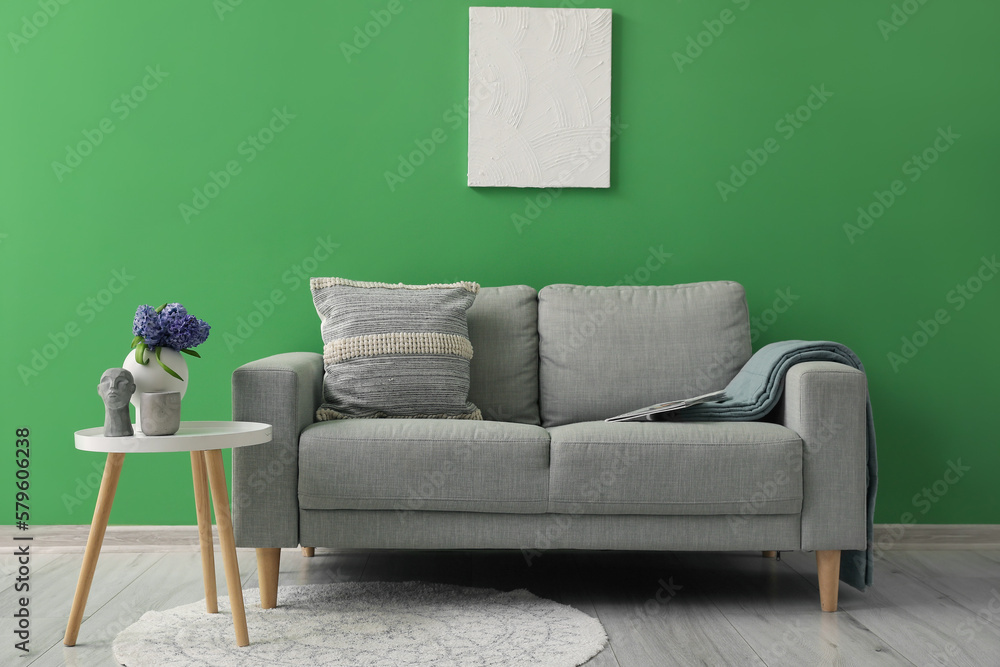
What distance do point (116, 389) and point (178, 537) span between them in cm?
118

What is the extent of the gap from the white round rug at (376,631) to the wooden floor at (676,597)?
0.27 ft

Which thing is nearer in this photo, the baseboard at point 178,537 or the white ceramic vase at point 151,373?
the white ceramic vase at point 151,373

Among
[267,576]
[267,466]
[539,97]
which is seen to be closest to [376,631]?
[267,576]

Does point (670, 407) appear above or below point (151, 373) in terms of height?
below

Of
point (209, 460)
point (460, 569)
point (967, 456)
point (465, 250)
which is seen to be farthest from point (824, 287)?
point (209, 460)

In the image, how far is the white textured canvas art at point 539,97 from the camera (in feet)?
9.61

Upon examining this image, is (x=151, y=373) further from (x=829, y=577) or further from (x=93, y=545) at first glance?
(x=829, y=577)

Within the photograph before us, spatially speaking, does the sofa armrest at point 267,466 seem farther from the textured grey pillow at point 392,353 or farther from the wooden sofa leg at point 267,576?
the textured grey pillow at point 392,353

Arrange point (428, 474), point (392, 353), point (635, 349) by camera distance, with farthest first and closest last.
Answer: point (635, 349) < point (392, 353) < point (428, 474)

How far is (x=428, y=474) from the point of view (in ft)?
Result: 7.07

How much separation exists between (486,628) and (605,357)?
100 cm

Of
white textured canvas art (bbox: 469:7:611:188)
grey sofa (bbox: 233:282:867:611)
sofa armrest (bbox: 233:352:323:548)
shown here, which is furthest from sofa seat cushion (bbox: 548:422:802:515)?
white textured canvas art (bbox: 469:7:611:188)

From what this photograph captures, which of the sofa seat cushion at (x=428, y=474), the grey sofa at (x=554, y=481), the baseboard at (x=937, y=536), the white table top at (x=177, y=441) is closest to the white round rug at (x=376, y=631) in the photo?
the grey sofa at (x=554, y=481)

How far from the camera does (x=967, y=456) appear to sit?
298cm
